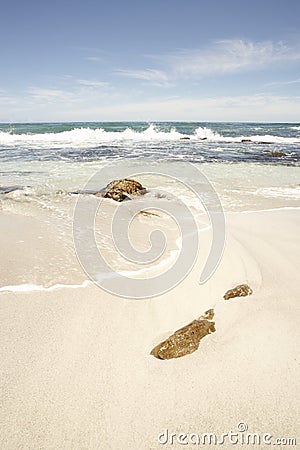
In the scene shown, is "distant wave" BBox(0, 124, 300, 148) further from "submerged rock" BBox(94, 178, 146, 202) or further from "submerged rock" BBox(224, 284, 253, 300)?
"submerged rock" BBox(224, 284, 253, 300)

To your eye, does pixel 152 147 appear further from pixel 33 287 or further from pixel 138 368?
pixel 138 368

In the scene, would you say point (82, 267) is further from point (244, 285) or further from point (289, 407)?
point (289, 407)

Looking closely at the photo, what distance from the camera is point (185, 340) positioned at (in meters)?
2.22

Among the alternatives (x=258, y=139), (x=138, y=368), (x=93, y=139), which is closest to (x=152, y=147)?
(x=93, y=139)

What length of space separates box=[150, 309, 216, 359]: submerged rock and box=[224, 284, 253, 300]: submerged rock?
0.44m

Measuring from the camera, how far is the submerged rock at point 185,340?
6.97 feet

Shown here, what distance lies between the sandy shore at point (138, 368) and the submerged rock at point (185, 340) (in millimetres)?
57

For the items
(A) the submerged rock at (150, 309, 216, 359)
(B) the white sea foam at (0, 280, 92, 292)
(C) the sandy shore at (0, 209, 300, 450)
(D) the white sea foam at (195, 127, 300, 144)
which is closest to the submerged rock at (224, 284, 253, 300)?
(C) the sandy shore at (0, 209, 300, 450)

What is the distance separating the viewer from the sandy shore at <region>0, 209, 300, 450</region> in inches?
65.2

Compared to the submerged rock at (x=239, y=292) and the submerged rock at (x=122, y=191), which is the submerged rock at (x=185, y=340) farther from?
the submerged rock at (x=122, y=191)

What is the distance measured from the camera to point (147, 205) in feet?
21.2

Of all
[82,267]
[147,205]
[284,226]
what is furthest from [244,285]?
[147,205]

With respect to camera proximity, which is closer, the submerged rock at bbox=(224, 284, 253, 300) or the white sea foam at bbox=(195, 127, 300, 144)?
the submerged rock at bbox=(224, 284, 253, 300)

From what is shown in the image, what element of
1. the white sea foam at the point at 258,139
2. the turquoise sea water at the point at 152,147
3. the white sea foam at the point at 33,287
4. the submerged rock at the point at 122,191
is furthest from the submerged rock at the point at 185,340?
the white sea foam at the point at 258,139
